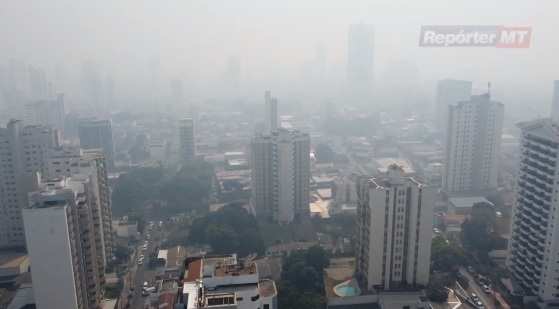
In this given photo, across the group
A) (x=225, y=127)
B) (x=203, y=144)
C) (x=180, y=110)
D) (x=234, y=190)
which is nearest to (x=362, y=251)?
(x=234, y=190)

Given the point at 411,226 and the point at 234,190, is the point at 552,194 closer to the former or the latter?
the point at 411,226

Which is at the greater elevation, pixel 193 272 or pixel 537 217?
pixel 193 272

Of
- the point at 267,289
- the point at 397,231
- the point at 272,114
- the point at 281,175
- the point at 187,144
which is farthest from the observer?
the point at 272,114

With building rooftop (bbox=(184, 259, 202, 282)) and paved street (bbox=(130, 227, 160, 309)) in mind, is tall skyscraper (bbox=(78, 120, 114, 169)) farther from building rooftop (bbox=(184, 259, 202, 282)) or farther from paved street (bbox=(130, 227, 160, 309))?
building rooftop (bbox=(184, 259, 202, 282))

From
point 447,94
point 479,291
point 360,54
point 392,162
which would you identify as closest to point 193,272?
point 479,291

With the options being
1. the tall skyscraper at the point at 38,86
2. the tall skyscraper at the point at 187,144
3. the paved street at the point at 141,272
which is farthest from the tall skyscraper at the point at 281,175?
the tall skyscraper at the point at 38,86

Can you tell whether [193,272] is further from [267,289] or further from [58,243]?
[58,243]

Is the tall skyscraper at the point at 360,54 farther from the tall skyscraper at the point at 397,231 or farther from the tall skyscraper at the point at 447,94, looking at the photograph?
the tall skyscraper at the point at 397,231

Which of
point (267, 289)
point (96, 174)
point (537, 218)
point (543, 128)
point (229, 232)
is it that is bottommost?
point (229, 232)
